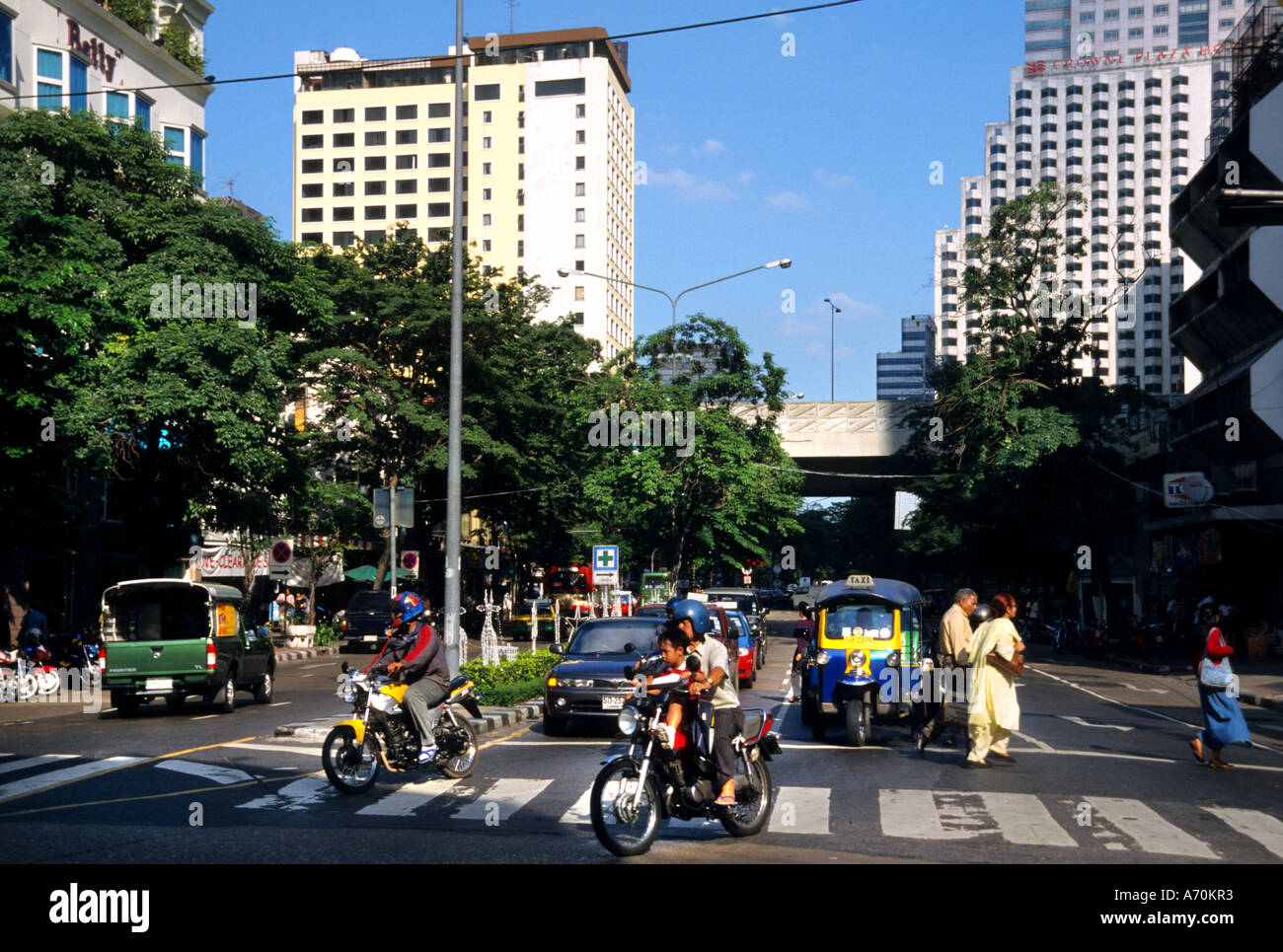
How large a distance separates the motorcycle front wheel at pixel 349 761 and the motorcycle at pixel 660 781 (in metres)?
3.11

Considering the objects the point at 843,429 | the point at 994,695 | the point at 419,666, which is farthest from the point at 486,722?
the point at 843,429

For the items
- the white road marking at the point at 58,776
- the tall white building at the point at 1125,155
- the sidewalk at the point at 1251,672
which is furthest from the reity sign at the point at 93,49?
the tall white building at the point at 1125,155

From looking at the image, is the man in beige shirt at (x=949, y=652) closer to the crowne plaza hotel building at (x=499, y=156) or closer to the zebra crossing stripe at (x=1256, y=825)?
the zebra crossing stripe at (x=1256, y=825)

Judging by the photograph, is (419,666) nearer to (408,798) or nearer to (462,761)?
(462,761)

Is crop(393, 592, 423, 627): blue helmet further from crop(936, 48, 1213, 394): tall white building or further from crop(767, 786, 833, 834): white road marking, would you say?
crop(936, 48, 1213, 394): tall white building

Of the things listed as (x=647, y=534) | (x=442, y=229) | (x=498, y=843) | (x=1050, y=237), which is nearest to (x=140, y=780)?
(x=498, y=843)

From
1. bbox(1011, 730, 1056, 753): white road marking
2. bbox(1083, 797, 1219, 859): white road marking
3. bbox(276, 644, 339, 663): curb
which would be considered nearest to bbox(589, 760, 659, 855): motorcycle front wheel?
bbox(1083, 797, 1219, 859): white road marking

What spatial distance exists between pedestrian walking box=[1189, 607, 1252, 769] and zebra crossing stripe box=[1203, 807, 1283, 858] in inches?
124

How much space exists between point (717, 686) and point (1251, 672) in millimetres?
27422

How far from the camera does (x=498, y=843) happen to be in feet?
28.8

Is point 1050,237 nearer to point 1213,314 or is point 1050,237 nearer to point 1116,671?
point 1213,314

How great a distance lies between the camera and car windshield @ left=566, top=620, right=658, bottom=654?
59.1 ft

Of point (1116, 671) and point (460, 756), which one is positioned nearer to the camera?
point (460, 756)

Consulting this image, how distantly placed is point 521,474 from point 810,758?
34382mm
